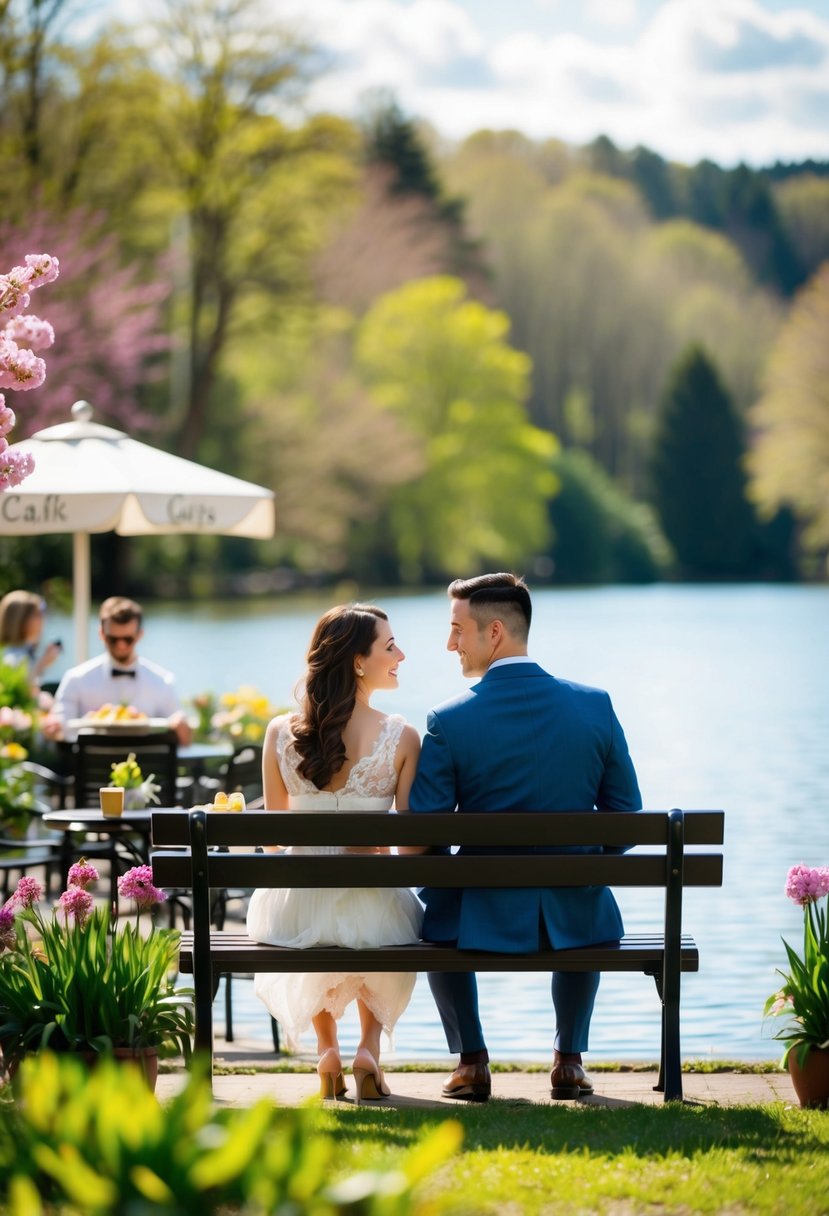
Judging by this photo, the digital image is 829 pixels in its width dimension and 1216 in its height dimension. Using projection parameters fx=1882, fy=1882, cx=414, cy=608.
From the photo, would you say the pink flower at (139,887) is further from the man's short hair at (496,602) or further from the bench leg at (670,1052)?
the bench leg at (670,1052)

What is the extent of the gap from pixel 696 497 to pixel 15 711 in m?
70.6

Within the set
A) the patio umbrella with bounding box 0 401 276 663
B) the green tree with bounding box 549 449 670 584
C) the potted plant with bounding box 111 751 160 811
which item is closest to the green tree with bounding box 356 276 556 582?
the green tree with bounding box 549 449 670 584

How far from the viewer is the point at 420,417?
5534cm

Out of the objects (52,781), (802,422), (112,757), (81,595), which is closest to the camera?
(112,757)

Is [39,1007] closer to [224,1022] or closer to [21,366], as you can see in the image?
[21,366]

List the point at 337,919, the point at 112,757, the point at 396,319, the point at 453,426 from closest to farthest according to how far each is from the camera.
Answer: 1. the point at 337,919
2. the point at 112,757
3. the point at 396,319
4. the point at 453,426

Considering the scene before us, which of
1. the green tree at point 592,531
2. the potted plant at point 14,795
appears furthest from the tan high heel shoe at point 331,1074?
the green tree at point 592,531

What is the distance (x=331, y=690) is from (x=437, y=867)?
2.14ft

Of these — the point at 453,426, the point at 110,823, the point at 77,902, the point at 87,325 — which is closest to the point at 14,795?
the point at 110,823

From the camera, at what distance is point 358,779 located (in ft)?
16.5

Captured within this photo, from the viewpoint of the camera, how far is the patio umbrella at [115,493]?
9.50 m

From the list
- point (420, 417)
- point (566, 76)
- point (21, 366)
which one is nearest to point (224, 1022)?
point (21, 366)

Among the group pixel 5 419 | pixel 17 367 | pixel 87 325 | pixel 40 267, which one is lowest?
pixel 5 419

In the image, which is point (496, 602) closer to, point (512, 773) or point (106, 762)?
point (512, 773)
